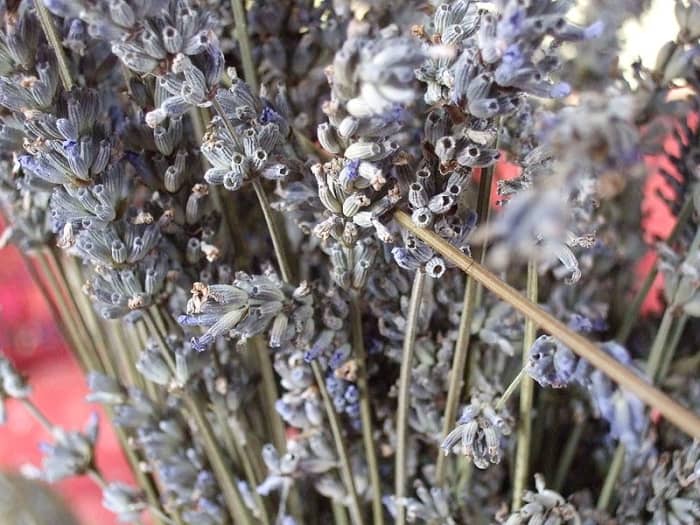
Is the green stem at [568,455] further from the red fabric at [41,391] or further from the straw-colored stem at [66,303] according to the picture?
the red fabric at [41,391]

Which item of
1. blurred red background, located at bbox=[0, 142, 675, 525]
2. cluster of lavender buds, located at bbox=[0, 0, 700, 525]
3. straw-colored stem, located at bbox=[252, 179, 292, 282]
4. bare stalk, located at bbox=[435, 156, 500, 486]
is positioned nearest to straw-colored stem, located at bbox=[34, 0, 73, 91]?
cluster of lavender buds, located at bbox=[0, 0, 700, 525]

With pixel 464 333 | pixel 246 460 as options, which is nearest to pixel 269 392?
pixel 246 460

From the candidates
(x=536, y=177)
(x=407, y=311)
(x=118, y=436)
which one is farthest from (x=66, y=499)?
(x=536, y=177)

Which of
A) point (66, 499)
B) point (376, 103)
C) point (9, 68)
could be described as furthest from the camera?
point (66, 499)

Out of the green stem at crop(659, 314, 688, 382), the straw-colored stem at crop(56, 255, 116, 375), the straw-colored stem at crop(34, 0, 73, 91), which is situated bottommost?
the green stem at crop(659, 314, 688, 382)

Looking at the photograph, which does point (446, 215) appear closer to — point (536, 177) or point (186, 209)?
point (536, 177)

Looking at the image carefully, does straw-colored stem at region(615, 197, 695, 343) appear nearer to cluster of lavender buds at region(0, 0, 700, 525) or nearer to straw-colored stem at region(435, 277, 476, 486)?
cluster of lavender buds at region(0, 0, 700, 525)

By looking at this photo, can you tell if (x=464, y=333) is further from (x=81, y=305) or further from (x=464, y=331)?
(x=81, y=305)

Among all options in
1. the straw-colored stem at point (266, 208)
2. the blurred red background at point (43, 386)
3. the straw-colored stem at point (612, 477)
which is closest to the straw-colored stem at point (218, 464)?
the straw-colored stem at point (266, 208)
